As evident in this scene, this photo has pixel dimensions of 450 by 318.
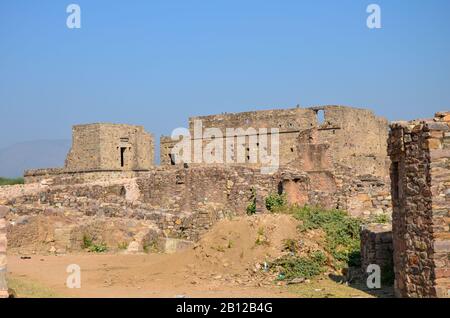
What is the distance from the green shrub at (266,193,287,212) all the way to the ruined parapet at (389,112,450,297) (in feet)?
33.6

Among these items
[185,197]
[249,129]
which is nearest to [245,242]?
[185,197]

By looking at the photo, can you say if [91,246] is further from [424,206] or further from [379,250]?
[424,206]

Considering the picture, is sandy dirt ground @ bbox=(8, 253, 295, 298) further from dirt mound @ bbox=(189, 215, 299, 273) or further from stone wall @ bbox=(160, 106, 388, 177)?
stone wall @ bbox=(160, 106, 388, 177)

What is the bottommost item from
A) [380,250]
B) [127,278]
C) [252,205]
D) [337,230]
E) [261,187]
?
[127,278]

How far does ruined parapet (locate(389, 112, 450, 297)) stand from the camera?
390 inches

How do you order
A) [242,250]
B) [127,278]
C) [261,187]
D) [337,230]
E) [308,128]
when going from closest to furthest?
[127,278] → [242,250] → [337,230] → [261,187] → [308,128]

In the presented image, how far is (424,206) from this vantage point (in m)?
10.2

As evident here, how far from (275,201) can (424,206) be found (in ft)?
37.0

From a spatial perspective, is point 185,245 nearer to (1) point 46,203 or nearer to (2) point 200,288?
(2) point 200,288

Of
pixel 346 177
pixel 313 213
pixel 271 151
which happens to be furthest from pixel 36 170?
pixel 313 213

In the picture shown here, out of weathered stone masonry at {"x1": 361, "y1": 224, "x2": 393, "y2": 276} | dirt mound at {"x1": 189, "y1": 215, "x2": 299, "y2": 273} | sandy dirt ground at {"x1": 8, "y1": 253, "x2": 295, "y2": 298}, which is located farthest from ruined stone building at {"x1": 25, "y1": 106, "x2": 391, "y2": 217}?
weathered stone masonry at {"x1": 361, "y1": 224, "x2": 393, "y2": 276}

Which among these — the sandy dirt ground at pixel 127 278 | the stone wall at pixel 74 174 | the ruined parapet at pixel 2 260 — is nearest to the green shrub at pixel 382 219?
the sandy dirt ground at pixel 127 278

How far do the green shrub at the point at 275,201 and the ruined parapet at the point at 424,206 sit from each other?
403 inches
